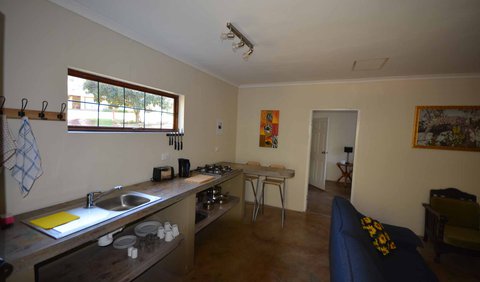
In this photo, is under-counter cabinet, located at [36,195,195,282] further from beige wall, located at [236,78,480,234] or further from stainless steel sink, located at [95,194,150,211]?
beige wall, located at [236,78,480,234]

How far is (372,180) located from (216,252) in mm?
2748

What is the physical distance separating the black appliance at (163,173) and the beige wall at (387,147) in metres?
2.28

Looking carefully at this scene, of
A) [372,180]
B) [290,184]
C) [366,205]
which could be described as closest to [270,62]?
[290,184]

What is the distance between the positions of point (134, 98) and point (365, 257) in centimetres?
255

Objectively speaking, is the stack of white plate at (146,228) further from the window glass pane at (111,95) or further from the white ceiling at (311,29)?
the white ceiling at (311,29)

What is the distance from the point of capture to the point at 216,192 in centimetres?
299

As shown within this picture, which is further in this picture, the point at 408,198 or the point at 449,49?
the point at 408,198

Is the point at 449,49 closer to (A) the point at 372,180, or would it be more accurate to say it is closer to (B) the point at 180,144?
(A) the point at 372,180

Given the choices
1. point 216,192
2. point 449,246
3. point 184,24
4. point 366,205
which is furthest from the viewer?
point 366,205

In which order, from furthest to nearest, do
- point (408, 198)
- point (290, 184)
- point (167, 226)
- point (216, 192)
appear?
point (290, 184) < point (408, 198) < point (216, 192) < point (167, 226)

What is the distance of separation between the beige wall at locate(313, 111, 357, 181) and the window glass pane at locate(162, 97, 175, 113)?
4.51 metres

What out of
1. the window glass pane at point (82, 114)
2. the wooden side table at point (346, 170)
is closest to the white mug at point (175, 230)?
the window glass pane at point (82, 114)

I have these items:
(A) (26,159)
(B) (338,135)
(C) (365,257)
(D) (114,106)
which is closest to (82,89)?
(D) (114,106)

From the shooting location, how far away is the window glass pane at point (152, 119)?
8.13 feet
